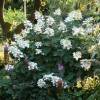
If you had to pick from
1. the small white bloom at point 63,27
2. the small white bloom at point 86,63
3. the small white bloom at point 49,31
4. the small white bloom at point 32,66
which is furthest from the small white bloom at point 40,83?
the small white bloom at point 63,27

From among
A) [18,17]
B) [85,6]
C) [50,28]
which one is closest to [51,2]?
[18,17]

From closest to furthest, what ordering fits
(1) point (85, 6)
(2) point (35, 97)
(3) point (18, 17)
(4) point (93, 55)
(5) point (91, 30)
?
(4) point (93, 55) → (2) point (35, 97) → (5) point (91, 30) → (1) point (85, 6) → (3) point (18, 17)

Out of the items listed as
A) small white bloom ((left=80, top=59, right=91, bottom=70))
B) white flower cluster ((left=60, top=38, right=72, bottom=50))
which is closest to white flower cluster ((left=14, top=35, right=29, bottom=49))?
white flower cluster ((left=60, top=38, right=72, bottom=50))

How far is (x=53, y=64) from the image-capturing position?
17.7 ft

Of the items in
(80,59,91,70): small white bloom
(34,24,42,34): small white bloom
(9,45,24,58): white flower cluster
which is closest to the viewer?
(80,59,91,70): small white bloom

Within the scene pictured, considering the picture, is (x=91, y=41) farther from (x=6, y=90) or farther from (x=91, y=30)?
(x=6, y=90)

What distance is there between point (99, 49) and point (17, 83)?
1.11 metres

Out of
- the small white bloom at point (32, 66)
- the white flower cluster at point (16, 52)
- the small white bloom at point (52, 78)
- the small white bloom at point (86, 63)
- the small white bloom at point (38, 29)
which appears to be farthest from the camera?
the small white bloom at point (38, 29)

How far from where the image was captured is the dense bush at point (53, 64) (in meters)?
5.11

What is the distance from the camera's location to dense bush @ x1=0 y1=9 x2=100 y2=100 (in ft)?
16.8

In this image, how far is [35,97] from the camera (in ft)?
17.1

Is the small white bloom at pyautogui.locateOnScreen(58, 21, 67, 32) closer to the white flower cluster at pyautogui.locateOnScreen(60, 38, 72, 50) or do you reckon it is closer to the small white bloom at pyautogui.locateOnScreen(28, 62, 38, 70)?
the white flower cluster at pyautogui.locateOnScreen(60, 38, 72, 50)

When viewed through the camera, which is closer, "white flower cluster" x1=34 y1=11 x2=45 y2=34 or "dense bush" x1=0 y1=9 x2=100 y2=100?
"dense bush" x1=0 y1=9 x2=100 y2=100

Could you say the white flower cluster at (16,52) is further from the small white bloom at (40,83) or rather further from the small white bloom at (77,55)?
the small white bloom at (77,55)
